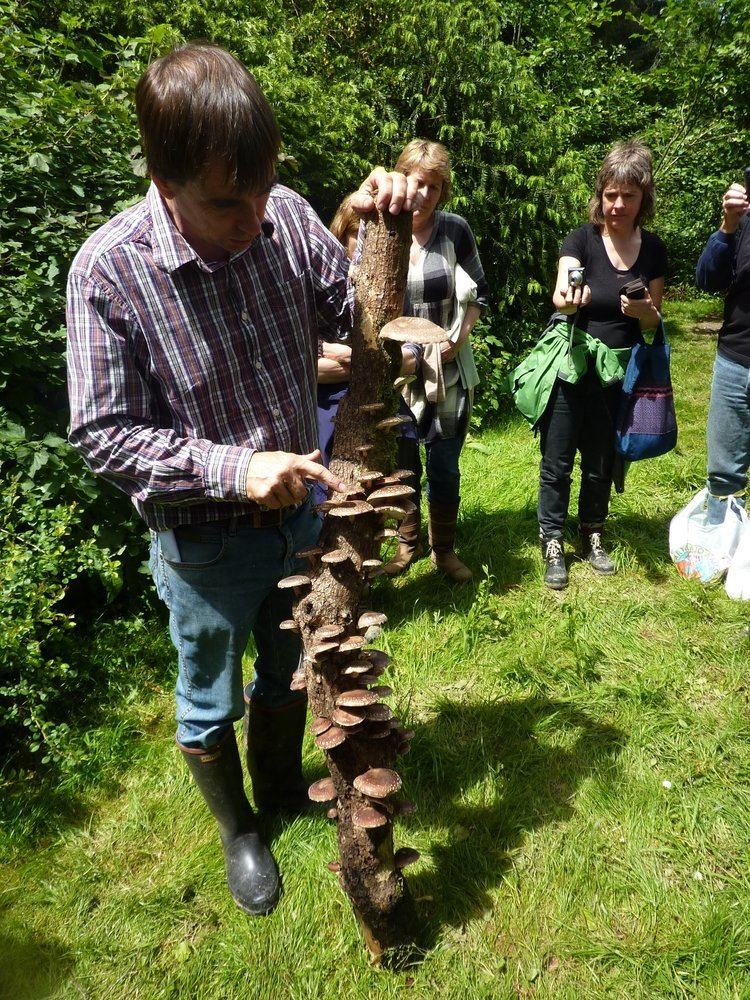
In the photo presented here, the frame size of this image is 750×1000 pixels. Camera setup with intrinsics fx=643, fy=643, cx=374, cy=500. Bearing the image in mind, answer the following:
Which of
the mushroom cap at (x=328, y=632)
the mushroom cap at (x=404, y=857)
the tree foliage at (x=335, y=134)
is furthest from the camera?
the tree foliage at (x=335, y=134)

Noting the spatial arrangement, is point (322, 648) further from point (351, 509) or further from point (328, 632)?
point (351, 509)

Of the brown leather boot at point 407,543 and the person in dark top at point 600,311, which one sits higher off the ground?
the person in dark top at point 600,311

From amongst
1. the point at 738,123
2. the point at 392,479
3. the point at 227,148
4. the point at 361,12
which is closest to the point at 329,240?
the point at 227,148

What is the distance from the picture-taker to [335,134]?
5629 millimetres

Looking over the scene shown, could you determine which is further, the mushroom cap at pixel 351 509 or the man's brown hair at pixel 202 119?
the mushroom cap at pixel 351 509

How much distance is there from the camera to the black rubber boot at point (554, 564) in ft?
13.1

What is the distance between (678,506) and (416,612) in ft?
7.89

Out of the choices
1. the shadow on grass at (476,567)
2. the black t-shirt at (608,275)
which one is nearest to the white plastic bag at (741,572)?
the shadow on grass at (476,567)

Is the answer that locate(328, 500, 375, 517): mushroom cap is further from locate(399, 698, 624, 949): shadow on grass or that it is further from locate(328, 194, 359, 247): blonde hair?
locate(328, 194, 359, 247): blonde hair

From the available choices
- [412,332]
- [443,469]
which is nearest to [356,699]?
[412,332]

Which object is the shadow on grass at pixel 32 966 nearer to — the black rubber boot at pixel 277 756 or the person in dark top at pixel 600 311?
the black rubber boot at pixel 277 756

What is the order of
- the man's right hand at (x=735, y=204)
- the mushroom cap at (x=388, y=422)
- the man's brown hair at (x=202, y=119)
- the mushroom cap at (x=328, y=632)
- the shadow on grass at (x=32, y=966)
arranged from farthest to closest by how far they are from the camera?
the man's right hand at (x=735, y=204)
the shadow on grass at (x=32, y=966)
the mushroom cap at (x=388, y=422)
the mushroom cap at (x=328, y=632)
the man's brown hair at (x=202, y=119)

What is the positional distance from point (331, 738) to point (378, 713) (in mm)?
156

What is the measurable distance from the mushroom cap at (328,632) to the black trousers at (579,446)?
8.09 feet
